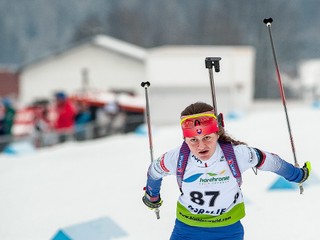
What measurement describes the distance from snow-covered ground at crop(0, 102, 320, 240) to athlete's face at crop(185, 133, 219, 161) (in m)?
1.51

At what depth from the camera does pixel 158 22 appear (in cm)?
8412

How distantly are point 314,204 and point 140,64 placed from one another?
23895mm

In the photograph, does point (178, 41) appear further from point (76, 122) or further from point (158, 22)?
point (76, 122)

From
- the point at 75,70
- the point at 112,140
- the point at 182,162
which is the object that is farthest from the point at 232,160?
the point at 75,70

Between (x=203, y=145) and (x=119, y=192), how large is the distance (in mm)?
3308

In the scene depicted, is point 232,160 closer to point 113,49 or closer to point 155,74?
point 155,74

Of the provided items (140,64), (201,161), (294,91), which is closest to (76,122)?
(201,161)

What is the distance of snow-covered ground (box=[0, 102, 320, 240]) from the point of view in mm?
4547

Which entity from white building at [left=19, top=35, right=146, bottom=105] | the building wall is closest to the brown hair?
white building at [left=19, top=35, right=146, bottom=105]

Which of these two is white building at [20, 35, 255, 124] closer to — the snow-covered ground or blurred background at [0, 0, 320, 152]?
blurred background at [0, 0, 320, 152]

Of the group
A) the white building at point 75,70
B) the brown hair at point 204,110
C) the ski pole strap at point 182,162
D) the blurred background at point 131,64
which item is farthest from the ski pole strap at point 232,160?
the white building at point 75,70

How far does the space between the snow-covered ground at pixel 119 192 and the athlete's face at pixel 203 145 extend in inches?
59.4

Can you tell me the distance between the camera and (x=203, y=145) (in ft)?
9.81

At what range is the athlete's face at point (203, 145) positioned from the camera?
2.99 meters
